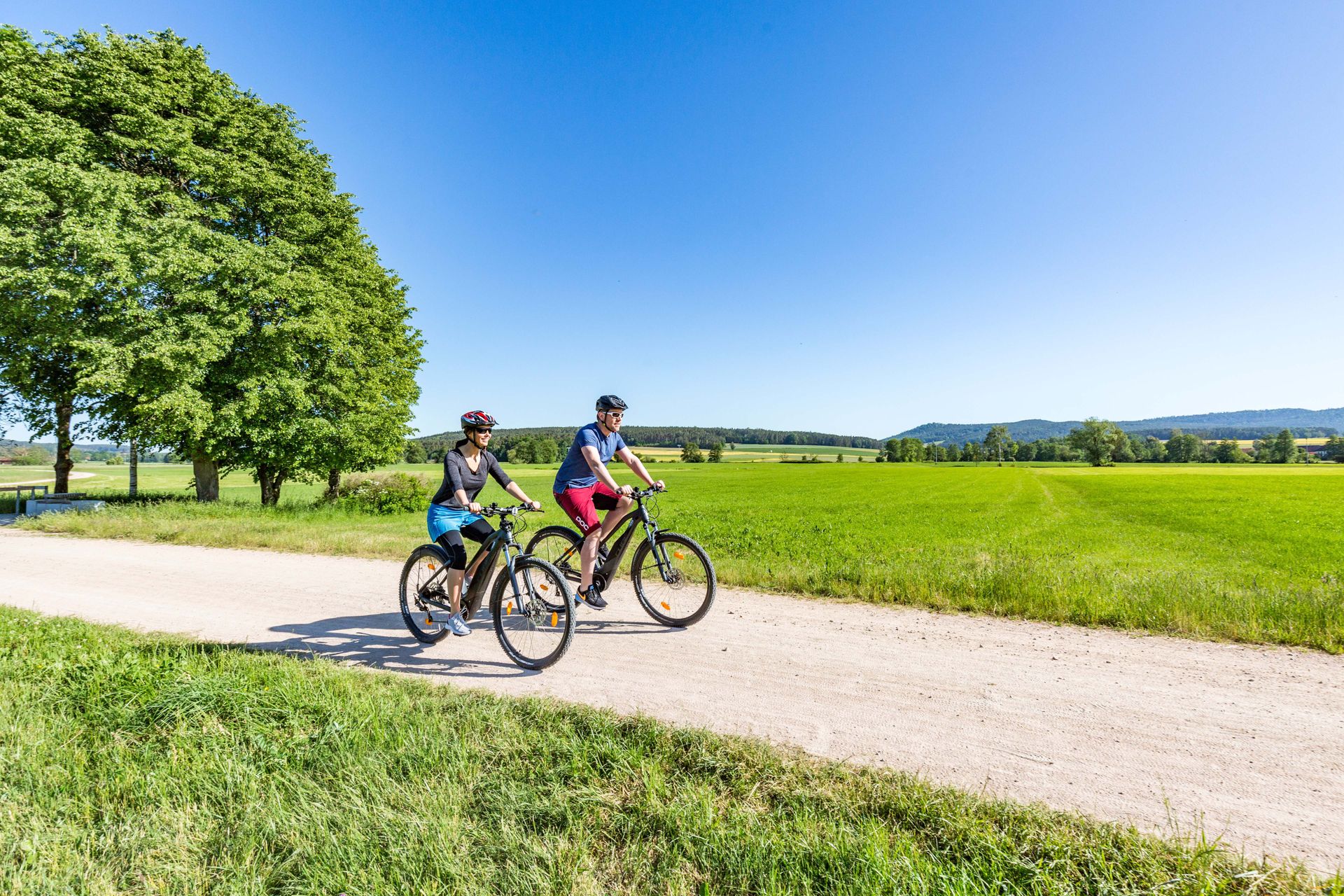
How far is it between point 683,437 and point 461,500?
423 ft

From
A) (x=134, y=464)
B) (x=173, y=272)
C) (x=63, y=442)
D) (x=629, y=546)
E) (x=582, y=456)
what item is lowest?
(x=629, y=546)

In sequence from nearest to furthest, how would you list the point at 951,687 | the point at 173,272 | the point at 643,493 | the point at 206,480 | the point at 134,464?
the point at 951,687 → the point at 643,493 → the point at 173,272 → the point at 206,480 → the point at 134,464

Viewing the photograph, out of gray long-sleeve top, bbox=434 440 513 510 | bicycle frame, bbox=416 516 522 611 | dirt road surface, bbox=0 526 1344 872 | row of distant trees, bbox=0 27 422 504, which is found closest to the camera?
dirt road surface, bbox=0 526 1344 872

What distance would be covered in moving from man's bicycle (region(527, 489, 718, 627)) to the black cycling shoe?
0.25 feet

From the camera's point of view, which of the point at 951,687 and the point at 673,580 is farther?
the point at 673,580

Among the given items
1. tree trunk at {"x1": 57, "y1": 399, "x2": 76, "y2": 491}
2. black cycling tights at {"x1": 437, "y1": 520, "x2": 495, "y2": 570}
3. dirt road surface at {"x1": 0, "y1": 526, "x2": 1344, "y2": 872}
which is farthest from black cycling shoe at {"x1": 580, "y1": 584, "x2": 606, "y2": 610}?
tree trunk at {"x1": 57, "y1": 399, "x2": 76, "y2": 491}

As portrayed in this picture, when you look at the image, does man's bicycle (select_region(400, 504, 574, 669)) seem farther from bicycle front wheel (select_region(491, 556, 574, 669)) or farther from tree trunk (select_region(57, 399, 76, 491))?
tree trunk (select_region(57, 399, 76, 491))

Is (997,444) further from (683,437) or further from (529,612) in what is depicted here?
(529,612)

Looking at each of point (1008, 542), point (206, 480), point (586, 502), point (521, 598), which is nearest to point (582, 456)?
point (586, 502)

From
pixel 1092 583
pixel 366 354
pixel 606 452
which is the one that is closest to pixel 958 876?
pixel 606 452

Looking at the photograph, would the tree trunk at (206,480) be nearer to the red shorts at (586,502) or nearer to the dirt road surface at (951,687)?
the dirt road surface at (951,687)

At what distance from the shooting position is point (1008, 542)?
2041 cm

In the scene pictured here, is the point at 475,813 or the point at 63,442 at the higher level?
the point at 63,442

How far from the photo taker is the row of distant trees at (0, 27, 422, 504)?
15.3 metres
